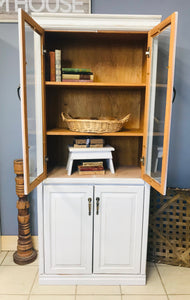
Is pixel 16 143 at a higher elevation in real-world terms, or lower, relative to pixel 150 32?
lower

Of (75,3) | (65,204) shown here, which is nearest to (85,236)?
(65,204)

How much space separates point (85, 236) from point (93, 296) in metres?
0.44

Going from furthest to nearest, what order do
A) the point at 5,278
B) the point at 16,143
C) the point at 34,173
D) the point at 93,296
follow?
the point at 16,143 < the point at 5,278 < the point at 93,296 < the point at 34,173

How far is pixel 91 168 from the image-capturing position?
197 cm

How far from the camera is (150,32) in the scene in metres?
1.73

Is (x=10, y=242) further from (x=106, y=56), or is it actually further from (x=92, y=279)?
(x=106, y=56)

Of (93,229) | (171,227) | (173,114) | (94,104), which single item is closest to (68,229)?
(93,229)

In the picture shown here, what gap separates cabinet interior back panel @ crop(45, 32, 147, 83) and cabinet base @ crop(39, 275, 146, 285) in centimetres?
163

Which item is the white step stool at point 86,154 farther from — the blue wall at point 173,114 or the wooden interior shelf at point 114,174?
the blue wall at point 173,114

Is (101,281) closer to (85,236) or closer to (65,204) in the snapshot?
(85,236)

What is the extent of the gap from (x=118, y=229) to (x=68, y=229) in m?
0.39

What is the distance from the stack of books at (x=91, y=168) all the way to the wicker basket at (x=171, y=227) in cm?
58

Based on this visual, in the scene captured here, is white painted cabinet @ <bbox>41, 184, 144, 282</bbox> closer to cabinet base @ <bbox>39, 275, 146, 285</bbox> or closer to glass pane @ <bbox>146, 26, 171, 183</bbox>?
cabinet base @ <bbox>39, 275, 146, 285</bbox>

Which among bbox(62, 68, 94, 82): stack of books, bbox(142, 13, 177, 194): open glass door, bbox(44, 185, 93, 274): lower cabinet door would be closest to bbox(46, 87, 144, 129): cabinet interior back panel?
bbox(62, 68, 94, 82): stack of books
